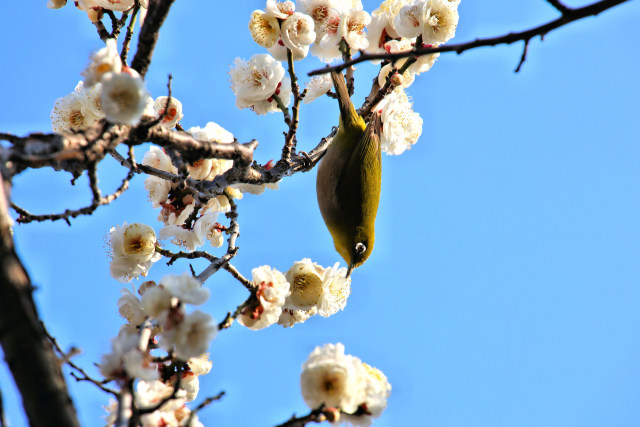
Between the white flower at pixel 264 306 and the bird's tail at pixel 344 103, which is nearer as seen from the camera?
the white flower at pixel 264 306

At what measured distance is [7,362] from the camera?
151 cm

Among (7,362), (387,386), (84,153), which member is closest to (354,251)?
(387,386)

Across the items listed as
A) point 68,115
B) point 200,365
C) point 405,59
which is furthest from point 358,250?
point 68,115

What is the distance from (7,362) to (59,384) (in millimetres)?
151

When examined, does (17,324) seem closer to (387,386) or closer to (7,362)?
(7,362)

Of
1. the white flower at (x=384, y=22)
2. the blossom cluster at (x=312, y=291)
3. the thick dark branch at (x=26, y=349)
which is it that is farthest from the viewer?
the white flower at (x=384, y=22)

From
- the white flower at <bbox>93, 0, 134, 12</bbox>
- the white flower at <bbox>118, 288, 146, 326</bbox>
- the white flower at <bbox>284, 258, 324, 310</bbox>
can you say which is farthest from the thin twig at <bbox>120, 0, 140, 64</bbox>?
the white flower at <bbox>284, 258, 324, 310</bbox>

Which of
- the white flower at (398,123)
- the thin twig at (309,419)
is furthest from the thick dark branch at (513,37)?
the white flower at (398,123)

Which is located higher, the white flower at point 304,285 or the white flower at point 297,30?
the white flower at point 297,30

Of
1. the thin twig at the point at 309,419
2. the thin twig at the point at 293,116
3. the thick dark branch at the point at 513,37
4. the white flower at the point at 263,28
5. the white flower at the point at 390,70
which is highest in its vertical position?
the white flower at the point at 263,28

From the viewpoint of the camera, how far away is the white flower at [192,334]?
6.11 feet

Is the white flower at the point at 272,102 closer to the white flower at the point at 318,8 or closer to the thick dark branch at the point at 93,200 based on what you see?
the white flower at the point at 318,8

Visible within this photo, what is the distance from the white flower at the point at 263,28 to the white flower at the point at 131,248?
1388mm

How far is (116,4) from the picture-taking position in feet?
10.3
